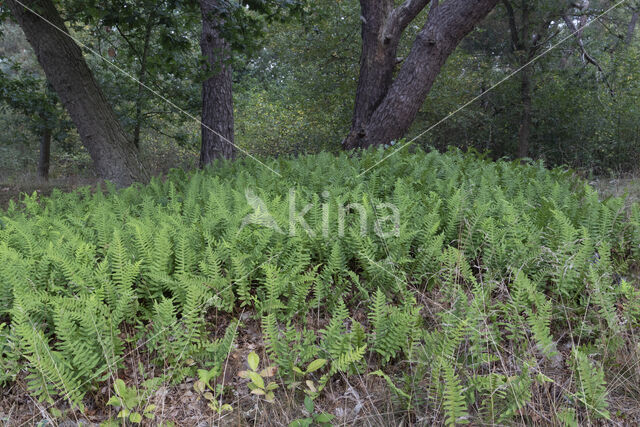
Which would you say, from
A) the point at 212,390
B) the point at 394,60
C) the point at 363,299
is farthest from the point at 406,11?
the point at 212,390

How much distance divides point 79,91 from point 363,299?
17.2 feet

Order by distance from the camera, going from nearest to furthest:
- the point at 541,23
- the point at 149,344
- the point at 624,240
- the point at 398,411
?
the point at 398,411 < the point at 149,344 < the point at 624,240 < the point at 541,23

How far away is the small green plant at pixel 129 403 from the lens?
6.08 ft

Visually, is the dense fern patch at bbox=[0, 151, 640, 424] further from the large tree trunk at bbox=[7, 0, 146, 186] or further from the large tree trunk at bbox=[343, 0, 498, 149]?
the large tree trunk at bbox=[343, 0, 498, 149]

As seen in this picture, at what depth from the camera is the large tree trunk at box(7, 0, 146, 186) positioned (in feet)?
18.6

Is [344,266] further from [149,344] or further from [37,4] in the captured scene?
[37,4]

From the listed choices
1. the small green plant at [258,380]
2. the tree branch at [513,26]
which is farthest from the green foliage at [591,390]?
the tree branch at [513,26]

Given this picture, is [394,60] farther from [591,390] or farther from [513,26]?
[513,26]

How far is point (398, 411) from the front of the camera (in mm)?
1914

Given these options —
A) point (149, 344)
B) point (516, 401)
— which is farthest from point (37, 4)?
point (516, 401)

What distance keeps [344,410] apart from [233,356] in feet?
2.25

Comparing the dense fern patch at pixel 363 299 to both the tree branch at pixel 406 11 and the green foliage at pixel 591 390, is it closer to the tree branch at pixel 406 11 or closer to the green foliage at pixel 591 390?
the green foliage at pixel 591 390

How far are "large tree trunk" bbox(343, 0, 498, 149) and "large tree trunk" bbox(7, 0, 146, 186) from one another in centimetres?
384

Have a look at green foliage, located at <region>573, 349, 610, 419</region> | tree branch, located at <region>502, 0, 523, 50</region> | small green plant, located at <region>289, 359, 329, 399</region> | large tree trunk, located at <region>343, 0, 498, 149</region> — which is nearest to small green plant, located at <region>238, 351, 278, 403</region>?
small green plant, located at <region>289, 359, 329, 399</region>
